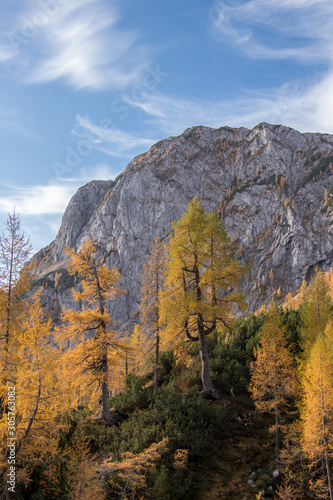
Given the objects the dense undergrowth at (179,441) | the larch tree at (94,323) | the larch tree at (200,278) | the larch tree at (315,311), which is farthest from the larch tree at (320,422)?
the larch tree at (94,323)

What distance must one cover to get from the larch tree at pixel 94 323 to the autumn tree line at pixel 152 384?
0.07 meters

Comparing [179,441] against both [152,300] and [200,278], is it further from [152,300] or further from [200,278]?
[152,300]

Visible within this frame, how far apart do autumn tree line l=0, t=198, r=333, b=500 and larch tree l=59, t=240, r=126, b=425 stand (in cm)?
7

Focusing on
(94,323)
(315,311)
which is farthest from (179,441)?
(315,311)

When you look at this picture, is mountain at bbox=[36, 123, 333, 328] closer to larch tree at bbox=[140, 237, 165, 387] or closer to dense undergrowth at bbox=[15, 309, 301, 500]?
larch tree at bbox=[140, 237, 165, 387]

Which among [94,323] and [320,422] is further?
[94,323]

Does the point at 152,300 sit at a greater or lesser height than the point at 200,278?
lesser

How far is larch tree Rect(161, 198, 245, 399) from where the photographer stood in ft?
49.5

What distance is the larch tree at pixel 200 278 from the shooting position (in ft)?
49.5

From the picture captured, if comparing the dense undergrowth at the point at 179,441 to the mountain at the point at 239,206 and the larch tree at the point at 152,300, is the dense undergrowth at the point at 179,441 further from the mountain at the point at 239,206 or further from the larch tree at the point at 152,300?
the mountain at the point at 239,206

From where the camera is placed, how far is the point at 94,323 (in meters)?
16.1

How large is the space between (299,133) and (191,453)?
205 metres

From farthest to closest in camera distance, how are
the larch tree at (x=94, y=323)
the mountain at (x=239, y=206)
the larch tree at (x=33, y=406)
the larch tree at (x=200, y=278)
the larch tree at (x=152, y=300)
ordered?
the mountain at (x=239, y=206)
the larch tree at (x=152, y=300)
the larch tree at (x=94, y=323)
the larch tree at (x=200, y=278)
the larch tree at (x=33, y=406)

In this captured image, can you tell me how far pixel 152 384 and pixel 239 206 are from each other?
Answer: 521ft
